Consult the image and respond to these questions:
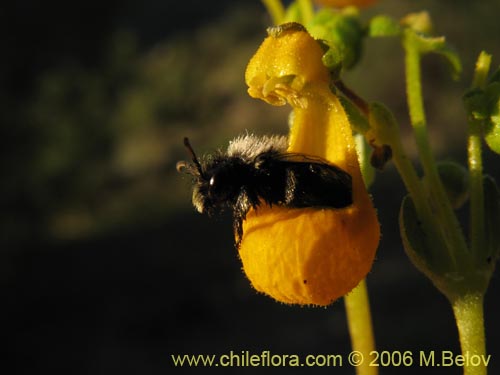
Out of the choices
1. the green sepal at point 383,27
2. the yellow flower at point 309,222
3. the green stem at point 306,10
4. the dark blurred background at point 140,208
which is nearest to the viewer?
the yellow flower at point 309,222

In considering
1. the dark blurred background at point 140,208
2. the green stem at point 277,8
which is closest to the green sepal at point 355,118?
the green stem at point 277,8

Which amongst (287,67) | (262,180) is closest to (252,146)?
(262,180)

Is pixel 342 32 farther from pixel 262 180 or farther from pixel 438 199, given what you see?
pixel 262 180

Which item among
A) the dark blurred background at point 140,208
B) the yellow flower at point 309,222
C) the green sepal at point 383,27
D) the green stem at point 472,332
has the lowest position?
the green stem at point 472,332

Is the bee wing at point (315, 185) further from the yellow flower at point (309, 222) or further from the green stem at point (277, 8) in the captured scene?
the green stem at point (277, 8)

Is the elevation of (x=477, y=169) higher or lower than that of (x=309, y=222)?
higher

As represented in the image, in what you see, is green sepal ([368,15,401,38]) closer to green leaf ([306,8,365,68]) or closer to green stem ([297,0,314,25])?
green leaf ([306,8,365,68])
